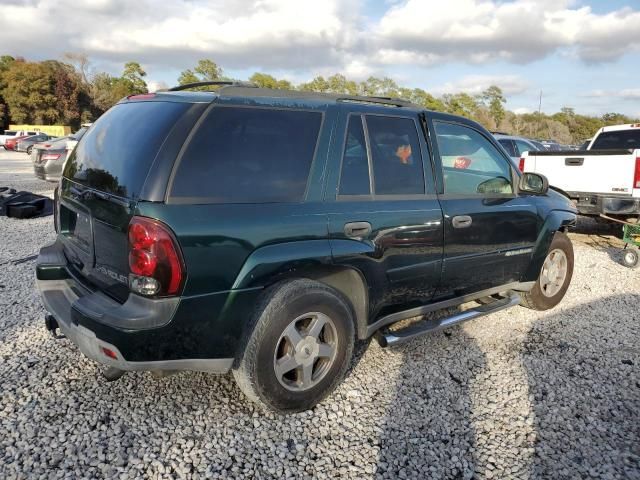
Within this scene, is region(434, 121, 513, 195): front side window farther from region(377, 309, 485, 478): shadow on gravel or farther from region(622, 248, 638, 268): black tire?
region(622, 248, 638, 268): black tire

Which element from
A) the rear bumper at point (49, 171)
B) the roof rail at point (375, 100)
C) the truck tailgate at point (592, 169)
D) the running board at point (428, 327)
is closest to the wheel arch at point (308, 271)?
the running board at point (428, 327)

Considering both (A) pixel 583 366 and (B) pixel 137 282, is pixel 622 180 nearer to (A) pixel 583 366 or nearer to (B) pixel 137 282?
(A) pixel 583 366

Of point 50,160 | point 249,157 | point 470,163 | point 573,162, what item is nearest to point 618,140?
point 573,162

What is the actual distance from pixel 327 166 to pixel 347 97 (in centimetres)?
63

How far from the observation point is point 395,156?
3.50 meters

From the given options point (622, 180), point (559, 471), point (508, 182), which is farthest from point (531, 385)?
point (622, 180)

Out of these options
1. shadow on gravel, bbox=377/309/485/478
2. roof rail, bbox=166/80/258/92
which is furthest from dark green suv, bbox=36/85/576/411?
shadow on gravel, bbox=377/309/485/478

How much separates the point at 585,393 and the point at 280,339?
7.14 feet

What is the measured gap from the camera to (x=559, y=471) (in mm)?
2637

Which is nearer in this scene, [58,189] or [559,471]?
[559,471]

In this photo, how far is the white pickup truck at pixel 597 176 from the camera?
23.7ft

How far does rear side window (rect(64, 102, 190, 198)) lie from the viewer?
2654mm

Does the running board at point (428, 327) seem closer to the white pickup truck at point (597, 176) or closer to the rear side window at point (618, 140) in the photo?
the white pickup truck at point (597, 176)

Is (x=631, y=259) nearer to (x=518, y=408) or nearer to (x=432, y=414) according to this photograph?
Answer: (x=518, y=408)
